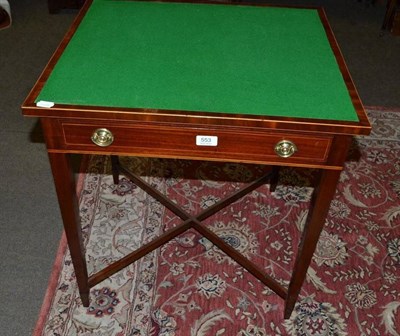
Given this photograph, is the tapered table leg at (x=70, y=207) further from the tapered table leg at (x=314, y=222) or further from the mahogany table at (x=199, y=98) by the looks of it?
the tapered table leg at (x=314, y=222)

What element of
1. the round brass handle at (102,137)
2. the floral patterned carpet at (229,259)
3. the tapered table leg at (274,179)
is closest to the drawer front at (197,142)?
the round brass handle at (102,137)

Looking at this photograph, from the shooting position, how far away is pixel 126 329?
1816 millimetres

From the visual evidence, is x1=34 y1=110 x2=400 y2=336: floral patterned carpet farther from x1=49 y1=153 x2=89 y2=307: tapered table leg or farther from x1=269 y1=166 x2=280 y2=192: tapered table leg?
x1=49 y1=153 x2=89 y2=307: tapered table leg

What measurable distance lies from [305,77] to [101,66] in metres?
0.65

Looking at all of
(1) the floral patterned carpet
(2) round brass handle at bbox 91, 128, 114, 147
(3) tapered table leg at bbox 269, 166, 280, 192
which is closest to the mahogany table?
(2) round brass handle at bbox 91, 128, 114, 147

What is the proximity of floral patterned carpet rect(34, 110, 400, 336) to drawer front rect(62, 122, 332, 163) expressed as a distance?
2.66 ft

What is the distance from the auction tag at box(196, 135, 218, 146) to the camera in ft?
4.32

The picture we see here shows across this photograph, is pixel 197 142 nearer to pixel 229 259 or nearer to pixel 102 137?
pixel 102 137

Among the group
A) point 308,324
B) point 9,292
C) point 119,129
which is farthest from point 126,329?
point 119,129

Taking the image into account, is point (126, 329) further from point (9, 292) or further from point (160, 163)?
point (160, 163)

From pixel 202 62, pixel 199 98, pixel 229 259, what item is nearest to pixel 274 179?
pixel 229 259

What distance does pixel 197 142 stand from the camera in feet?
4.36

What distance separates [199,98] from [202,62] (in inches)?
8.9

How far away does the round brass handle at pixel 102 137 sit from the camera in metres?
1.32
